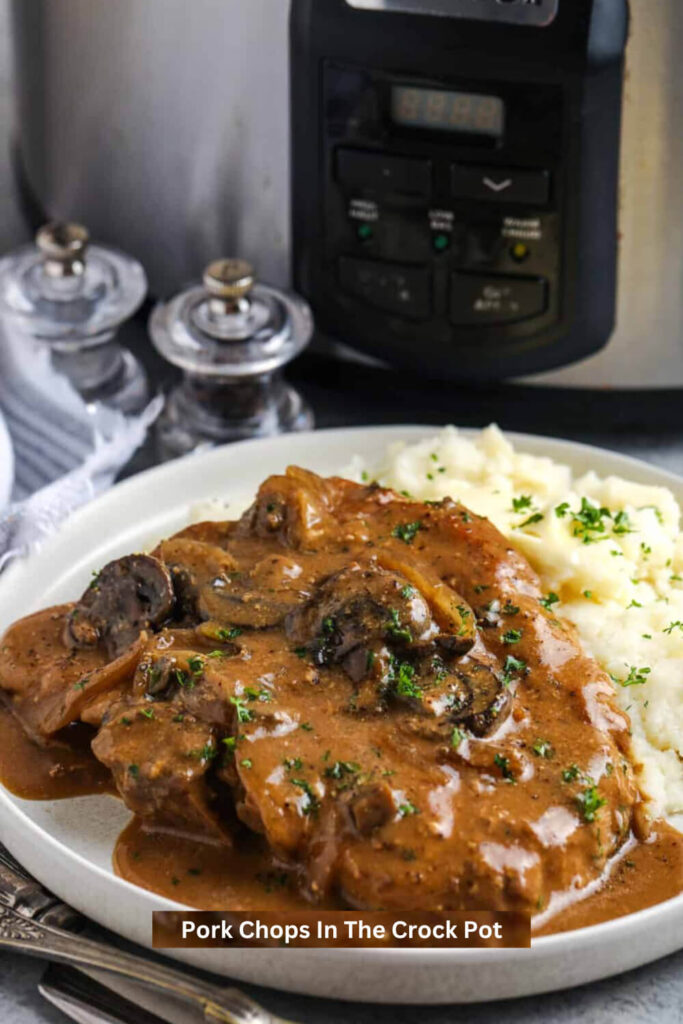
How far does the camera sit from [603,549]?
12.2 feet

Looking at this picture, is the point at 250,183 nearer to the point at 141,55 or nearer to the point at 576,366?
the point at 141,55

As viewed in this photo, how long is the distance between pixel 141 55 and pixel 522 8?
1.16 metres

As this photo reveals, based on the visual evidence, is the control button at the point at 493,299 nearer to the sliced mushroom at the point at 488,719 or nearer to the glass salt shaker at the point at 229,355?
the glass salt shaker at the point at 229,355

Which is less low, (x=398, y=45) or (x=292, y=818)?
(x=398, y=45)

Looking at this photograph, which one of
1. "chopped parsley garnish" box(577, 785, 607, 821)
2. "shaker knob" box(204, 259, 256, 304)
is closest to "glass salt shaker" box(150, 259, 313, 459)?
"shaker knob" box(204, 259, 256, 304)

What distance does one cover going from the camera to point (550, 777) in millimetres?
3018

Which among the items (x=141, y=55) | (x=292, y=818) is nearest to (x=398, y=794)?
(x=292, y=818)

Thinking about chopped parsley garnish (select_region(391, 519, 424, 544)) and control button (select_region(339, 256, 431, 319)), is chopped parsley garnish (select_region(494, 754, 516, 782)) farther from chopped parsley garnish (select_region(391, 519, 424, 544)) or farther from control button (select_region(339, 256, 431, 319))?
control button (select_region(339, 256, 431, 319))

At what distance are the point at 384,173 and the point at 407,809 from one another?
2.07m

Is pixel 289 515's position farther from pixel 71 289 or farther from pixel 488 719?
pixel 71 289

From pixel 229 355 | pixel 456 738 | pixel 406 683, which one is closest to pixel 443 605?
pixel 406 683

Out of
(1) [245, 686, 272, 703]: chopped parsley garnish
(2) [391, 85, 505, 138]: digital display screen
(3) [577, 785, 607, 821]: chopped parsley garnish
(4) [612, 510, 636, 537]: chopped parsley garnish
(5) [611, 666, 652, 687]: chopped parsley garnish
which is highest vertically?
(2) [391, 85, 505, 138]: digital display screen

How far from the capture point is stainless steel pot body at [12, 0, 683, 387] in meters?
4.15

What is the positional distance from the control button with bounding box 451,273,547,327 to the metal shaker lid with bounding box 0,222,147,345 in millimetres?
1026
